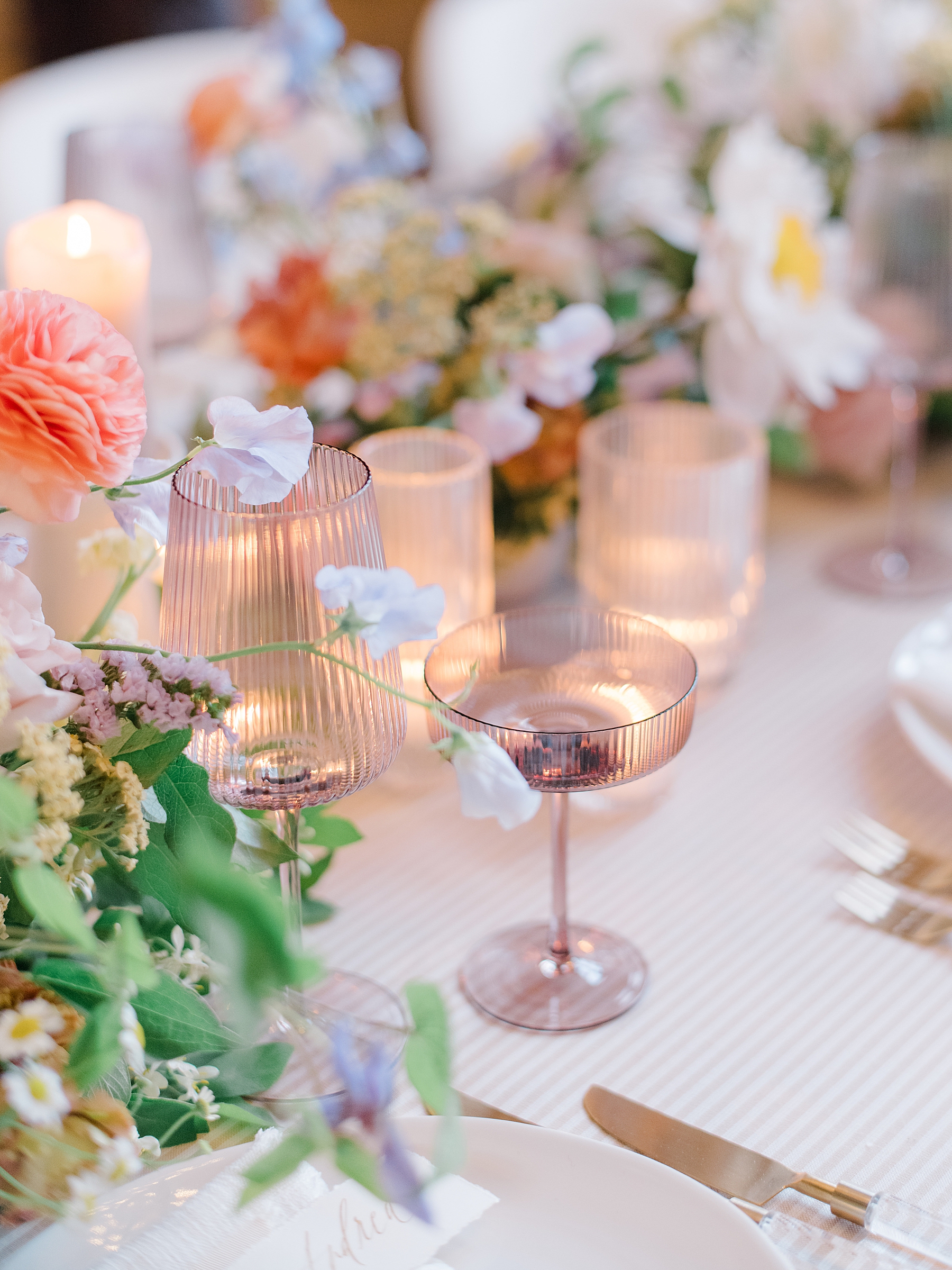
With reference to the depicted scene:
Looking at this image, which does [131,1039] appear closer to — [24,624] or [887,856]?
[24,624]

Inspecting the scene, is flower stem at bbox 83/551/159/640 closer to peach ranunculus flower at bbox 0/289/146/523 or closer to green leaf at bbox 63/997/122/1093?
peach ranunculus flower at bbox 0/289/146/523

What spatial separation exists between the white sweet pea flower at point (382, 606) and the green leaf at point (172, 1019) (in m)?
0.17

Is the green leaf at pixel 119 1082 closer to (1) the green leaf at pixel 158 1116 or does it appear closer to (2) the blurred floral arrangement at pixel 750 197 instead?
(1) the green leaf at pixel 158 1116

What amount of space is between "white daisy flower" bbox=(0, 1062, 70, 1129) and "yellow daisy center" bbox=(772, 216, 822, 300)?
2.68 feet

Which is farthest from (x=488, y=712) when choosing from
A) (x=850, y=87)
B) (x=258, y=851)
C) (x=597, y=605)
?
(x=850, y=87)

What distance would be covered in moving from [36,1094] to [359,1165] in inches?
4.3

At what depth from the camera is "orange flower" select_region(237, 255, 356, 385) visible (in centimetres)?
101

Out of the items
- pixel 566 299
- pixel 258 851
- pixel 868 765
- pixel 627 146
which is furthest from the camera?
pixel 627 146

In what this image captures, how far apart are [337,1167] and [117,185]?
0.93m

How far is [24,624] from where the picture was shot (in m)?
0.52

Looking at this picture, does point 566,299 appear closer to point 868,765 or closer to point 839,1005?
point 868,765

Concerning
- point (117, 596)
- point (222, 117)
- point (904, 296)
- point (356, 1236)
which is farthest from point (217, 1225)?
point (222, 117)

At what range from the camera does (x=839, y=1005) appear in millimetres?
718

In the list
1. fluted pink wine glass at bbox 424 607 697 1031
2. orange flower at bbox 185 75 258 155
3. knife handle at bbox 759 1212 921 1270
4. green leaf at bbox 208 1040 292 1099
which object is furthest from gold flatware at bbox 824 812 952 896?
orange flower at bbox 185 75 258 155
